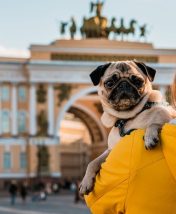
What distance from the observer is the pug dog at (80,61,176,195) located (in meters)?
2.86

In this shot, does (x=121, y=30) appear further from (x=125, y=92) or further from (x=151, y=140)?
(x=151, y=140)

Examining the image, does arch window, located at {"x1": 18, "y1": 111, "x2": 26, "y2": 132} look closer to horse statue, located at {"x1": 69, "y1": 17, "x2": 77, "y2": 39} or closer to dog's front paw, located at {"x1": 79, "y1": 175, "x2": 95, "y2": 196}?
horse statue, located at {"x1": 69, "y1": 17, "x2": 77, "y2": 39}

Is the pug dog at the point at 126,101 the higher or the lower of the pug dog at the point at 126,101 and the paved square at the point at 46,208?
the higher

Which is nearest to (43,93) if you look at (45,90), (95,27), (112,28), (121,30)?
(45,90)

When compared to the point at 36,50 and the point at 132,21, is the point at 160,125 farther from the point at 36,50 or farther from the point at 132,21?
the point at 132,21

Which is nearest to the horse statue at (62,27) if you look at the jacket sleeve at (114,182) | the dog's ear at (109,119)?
the dog's ear at (109,119)

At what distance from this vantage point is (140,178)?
7.95 feet

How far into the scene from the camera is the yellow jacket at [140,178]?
2.38 meters

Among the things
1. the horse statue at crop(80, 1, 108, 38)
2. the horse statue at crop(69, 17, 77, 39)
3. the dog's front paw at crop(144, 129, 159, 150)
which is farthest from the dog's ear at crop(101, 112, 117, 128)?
the horse statue at crop(80, 1, 108, 38)

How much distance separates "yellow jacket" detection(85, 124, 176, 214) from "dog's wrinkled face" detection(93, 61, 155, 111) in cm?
37

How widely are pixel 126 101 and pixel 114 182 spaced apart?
1.72 feet

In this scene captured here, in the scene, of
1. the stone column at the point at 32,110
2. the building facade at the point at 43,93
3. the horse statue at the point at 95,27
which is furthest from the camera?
the horse statue at the point at 95,27

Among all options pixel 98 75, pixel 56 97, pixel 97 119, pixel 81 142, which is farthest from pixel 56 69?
pixel 98 75

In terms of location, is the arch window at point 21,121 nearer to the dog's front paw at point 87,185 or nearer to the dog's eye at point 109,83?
the dog's eye at point 109,83
